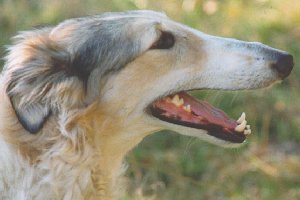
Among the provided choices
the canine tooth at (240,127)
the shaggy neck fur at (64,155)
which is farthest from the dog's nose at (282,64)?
the shaggy neck fur at (64,155)

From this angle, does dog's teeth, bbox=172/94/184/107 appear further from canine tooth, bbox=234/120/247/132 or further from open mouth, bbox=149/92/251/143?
canine tooth, bbox=234/120/247/132

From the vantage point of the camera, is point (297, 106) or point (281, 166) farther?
point (297, 106)

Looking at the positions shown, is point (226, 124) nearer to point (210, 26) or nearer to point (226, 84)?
point (226, 84)

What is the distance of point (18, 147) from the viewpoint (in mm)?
4496

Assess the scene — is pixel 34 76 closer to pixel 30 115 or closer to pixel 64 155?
pixel 30 115

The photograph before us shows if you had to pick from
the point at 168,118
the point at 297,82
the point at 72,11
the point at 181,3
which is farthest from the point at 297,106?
the point at 168,118

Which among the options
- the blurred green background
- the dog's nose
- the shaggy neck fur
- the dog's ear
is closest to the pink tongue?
the shaggy neck fur

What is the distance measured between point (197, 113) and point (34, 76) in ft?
2.92

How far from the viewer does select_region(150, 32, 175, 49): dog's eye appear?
15.6 feet

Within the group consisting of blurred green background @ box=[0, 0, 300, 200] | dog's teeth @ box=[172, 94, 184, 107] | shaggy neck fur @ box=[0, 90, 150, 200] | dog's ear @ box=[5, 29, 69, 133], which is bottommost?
blurred green background @ box=[0, 0, 300, 200]

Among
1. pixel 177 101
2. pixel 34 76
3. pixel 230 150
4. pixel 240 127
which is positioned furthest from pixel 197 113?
pixel 230 150

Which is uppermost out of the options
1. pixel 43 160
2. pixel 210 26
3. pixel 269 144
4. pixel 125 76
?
pixel 125 76

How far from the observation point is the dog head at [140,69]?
462 centimetres

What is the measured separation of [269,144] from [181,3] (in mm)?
1772
